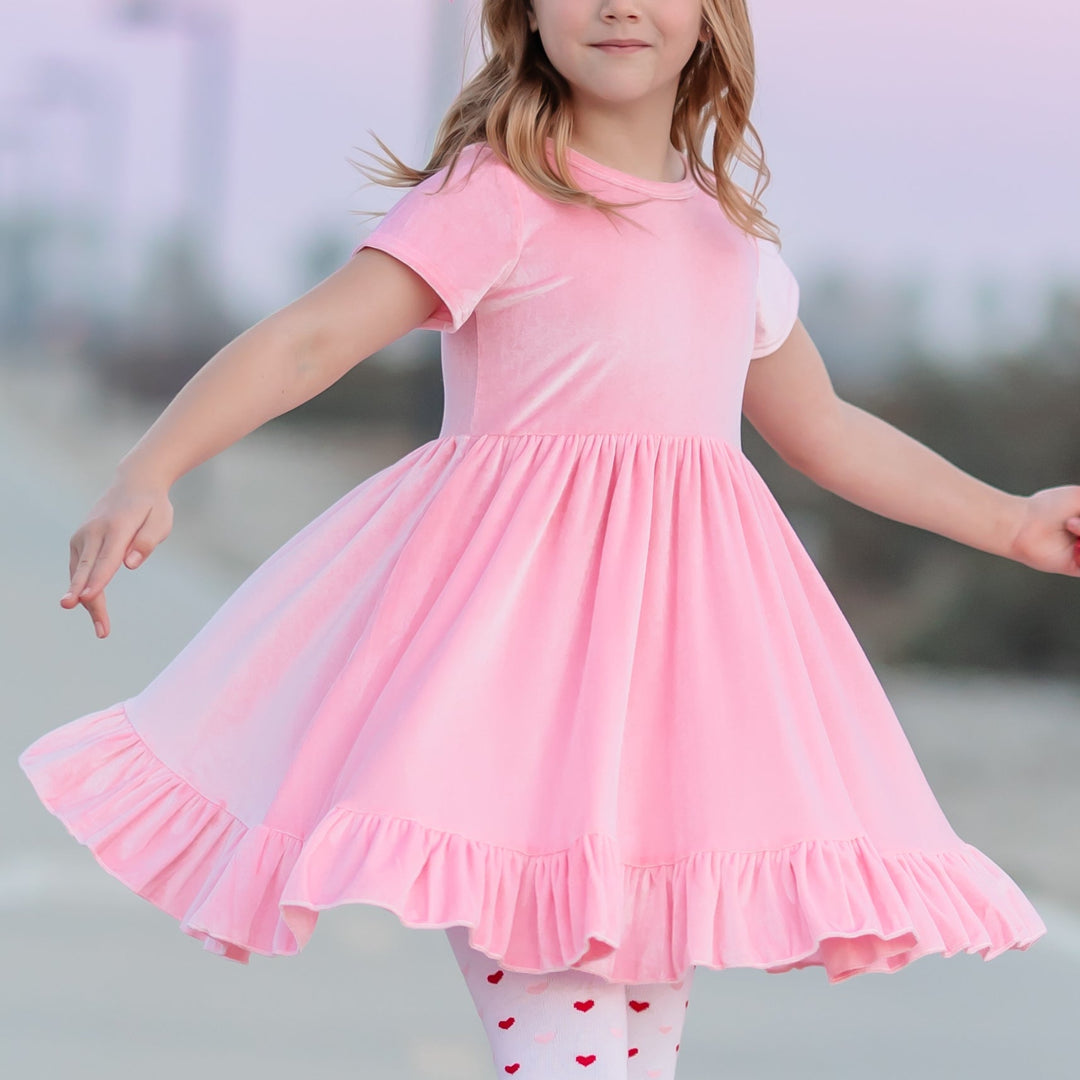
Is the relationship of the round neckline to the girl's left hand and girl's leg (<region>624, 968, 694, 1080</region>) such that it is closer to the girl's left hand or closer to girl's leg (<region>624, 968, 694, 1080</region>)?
the girl's left hand

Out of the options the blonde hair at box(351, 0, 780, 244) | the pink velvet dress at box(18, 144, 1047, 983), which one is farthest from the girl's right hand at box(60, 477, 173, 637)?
the blonde hair at box(351, 0, 780, 244)

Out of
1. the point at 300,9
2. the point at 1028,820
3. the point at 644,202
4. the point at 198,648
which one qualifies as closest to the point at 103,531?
the point at 198,648

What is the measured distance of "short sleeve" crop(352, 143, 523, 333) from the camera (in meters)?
0.91

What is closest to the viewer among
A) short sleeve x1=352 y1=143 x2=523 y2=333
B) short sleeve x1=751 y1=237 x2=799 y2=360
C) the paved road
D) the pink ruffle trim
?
the pink ruffle trim

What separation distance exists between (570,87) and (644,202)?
93 mm

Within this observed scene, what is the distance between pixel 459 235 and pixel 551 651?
0.24 metres

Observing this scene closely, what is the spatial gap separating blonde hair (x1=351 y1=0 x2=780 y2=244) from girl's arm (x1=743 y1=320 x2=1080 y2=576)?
13 centimetres

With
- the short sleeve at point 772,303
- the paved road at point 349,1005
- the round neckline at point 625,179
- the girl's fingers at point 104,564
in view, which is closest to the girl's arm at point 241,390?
the girl's fingers at point 104,564

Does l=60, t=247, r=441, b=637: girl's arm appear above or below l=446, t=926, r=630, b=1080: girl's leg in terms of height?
above

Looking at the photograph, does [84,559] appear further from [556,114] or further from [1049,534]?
[1049,534]

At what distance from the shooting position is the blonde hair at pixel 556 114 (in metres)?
0.94

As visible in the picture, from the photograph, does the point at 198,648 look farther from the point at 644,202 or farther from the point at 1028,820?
the point at 1028,820

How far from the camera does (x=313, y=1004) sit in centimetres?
171

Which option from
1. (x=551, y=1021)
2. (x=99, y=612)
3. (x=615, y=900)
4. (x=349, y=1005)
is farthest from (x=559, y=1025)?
(x=349, y=1005)
